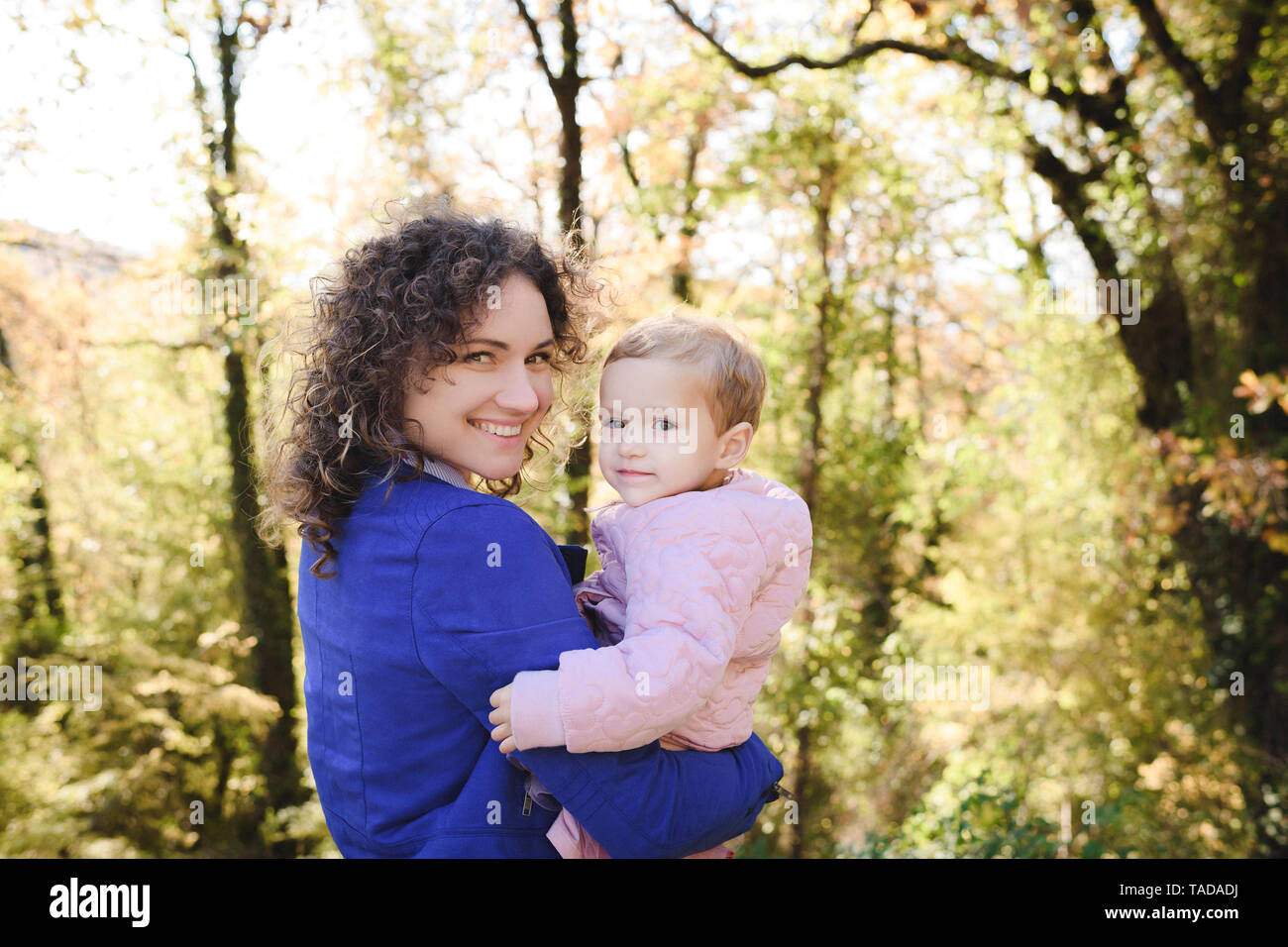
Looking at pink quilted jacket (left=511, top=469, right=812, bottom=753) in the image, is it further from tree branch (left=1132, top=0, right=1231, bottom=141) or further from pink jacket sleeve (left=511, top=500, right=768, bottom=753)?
tree branch (left=1132, top=0, right=1231, bottom=141)

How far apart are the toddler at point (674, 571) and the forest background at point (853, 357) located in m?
4.41

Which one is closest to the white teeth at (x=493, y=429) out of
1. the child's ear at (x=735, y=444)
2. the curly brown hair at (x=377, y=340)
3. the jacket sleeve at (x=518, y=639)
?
the curly brown hair at (x=377, y=340)

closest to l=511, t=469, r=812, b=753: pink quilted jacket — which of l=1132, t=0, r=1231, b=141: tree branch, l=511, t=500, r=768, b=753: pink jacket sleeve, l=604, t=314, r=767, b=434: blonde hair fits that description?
l=511, t=500, r=768, b=753: pink jacket sleeve

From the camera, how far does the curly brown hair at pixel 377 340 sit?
1558mm

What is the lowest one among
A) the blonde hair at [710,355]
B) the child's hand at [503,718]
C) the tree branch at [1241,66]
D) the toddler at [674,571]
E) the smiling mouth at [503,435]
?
the child's hand at [503,718]

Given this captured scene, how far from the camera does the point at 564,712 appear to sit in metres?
1.33

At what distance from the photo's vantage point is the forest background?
6.83 metres

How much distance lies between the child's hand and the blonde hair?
2.19 feet

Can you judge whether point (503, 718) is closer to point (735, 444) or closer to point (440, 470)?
point (440, 470)

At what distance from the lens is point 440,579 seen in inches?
54.1

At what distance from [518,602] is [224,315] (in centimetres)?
726

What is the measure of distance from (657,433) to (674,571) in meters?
0.30

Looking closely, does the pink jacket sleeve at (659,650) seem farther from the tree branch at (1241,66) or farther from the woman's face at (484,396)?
the tree branch at (1241,66)
